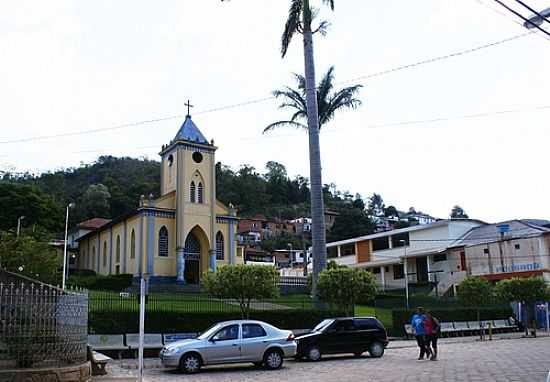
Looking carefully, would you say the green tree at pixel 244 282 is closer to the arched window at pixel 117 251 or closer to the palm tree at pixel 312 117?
the palm tree at pixel 312 117

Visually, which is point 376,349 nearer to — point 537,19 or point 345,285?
point 345,285

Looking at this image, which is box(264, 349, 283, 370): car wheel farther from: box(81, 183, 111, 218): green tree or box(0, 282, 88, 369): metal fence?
box(81, 183, 111, 218): green tree

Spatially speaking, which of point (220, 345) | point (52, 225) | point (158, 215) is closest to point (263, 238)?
point (52, 225)

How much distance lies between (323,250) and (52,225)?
46.7 m

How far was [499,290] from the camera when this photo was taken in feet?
106

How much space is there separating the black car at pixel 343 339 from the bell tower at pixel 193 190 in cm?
2568

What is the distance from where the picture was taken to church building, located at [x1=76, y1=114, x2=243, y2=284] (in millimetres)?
43812

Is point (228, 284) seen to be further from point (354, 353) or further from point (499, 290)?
point (499, 290)

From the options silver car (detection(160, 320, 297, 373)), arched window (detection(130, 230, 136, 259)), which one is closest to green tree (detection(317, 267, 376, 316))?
silver car (detection(160, 320, 297, 373))

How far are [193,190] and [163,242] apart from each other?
15.6 feet

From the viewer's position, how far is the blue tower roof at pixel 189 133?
152 ft

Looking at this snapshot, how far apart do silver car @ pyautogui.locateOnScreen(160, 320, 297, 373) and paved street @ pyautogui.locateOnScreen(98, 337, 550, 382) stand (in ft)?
1.17

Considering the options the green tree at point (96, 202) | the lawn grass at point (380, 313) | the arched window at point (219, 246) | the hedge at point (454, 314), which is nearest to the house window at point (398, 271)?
the arched window at point (219, 246)

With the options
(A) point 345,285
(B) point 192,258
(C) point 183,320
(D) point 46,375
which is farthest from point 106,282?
(D) point 46,375
